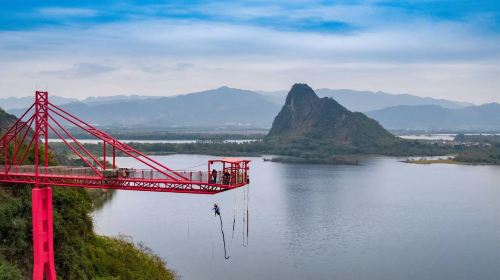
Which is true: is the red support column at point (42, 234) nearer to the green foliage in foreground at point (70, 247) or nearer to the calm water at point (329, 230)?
the green foliage in foreground at point (70, 247)

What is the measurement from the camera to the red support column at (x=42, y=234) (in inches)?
895

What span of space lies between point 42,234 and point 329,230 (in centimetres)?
3364

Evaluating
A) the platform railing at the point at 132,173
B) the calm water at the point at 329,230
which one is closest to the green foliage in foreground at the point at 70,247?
the platform railing at the point at 132,173

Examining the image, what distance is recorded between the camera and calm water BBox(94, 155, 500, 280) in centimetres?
4103

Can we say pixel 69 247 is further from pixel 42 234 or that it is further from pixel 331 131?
pixel 331 131

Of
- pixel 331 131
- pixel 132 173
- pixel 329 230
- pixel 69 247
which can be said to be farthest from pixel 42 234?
pixel 331 131

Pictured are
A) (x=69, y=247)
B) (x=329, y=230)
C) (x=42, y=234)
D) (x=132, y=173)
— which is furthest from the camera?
(x=329, y=230)

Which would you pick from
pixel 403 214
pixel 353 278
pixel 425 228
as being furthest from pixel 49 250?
pixel 403 214

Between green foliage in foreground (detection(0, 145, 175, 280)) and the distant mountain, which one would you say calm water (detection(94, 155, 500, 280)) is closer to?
green foliage in foreground (detection(0, 145, 175, 280))

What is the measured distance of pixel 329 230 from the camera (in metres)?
52.4

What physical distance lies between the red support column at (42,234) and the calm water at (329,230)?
1575 centimetres

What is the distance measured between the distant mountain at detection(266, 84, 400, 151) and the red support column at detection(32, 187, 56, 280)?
142 meters

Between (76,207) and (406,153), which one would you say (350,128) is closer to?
(406,153)

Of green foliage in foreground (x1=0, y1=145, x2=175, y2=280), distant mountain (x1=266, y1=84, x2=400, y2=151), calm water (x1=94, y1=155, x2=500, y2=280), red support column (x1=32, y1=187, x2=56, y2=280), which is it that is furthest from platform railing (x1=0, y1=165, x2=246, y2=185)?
distant mountain (x1=266, y1=84, x2=400, y2=151)
